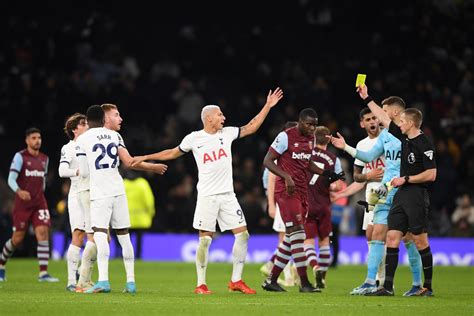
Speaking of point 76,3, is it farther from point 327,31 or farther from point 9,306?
point 9,306

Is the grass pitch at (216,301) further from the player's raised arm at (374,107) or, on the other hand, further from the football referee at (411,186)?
the player's raised arm at (374,107)

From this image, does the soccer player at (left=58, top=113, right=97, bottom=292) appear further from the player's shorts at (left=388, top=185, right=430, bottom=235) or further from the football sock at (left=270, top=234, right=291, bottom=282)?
the player's shorts at (left=388, top=185, right=430, bottom=235)

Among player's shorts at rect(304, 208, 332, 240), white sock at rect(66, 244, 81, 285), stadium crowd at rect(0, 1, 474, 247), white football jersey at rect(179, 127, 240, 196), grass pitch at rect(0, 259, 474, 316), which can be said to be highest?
stadium crowd at rect(0, 1, 474, 247)

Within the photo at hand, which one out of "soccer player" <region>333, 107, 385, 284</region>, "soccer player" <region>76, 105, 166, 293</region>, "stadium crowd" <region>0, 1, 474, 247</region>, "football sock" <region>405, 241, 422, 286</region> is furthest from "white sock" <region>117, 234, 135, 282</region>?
"stadium crowd" <region>0, 1, 474, 247</region>

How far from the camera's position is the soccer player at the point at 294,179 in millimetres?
15469

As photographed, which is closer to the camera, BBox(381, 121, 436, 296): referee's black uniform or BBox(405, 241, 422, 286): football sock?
BBox(381, 121, 436, 296): referee's black uniform

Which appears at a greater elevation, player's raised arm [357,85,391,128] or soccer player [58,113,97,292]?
player's raised arm [357,85,391,128]

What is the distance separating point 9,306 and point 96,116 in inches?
128

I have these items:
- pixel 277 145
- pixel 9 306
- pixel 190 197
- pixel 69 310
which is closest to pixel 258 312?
pixel 69 310

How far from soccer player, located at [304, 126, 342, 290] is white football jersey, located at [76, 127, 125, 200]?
4.45 metres

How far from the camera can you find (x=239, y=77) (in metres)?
32.7

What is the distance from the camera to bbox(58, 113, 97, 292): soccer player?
15.3 metres

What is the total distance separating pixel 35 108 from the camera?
2956 cm

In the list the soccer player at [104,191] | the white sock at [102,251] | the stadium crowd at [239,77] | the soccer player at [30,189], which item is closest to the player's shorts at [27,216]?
the soccer player at [30,189]
